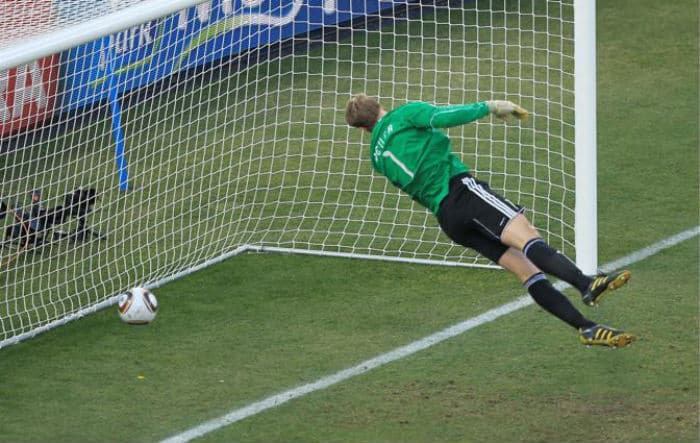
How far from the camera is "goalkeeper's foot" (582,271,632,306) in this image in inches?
314

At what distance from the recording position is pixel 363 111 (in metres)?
8.38

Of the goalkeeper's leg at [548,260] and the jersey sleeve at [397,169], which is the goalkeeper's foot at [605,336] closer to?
the goalkeeper's leg at [548,260]

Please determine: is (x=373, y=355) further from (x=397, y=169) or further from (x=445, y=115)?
(x=445, y=115)

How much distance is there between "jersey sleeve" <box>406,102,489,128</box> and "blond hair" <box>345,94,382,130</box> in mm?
268

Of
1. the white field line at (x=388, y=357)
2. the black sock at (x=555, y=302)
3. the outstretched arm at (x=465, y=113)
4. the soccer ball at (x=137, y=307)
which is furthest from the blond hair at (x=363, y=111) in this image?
the soccer ball at (x=137, y=307)

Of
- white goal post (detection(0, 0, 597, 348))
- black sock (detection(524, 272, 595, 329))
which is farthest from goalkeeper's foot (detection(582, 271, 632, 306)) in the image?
white goal post (detection(0, 0, 597, 348))

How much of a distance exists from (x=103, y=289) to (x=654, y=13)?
27.0 ft

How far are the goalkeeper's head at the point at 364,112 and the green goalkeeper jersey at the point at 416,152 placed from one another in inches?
2.2

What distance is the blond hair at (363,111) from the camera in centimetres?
838

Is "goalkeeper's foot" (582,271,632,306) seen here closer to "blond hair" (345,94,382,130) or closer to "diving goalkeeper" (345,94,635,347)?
"diving goalkeeper" (345,94,635,347)

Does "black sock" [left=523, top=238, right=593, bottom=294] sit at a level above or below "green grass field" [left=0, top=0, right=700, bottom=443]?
above

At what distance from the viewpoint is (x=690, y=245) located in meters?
10.4

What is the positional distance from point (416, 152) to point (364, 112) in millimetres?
411

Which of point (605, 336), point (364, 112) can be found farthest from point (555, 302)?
point (364, 112)
